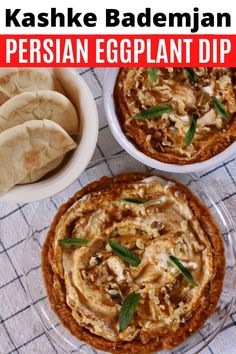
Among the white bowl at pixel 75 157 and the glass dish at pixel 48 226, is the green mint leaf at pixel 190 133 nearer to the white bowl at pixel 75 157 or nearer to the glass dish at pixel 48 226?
the glass dish at pixel 48 226

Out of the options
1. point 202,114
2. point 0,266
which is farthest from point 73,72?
point 0,266

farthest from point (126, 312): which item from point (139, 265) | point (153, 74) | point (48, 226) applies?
point (153, 74)

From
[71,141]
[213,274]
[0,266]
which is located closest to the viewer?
[71,141]

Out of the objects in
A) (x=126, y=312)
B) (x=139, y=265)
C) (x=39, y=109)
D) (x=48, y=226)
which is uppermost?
(x=39, y=109)

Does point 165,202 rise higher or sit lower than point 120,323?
higher

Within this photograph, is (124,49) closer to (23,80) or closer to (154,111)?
(154,111)

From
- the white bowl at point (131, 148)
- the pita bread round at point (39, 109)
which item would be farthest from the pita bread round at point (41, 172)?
the white bowl at point (131, 148)

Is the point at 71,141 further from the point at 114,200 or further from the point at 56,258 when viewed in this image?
the point at 56,258

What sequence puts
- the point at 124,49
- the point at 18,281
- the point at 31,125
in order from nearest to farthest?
the point at 31,125
the point at 124,49
the point at 18,281

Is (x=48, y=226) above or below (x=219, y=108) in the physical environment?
below
